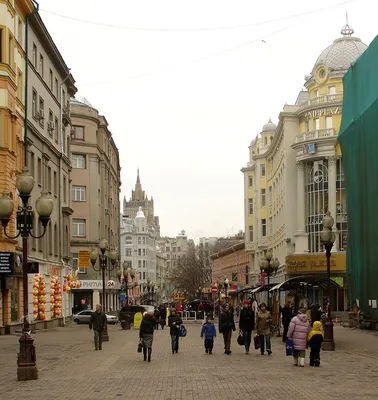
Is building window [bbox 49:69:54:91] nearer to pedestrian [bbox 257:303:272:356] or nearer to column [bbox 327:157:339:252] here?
column [bbox 327:157:339:252]

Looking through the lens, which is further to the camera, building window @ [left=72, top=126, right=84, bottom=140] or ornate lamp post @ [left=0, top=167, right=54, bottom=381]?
building window @ [left=72, top=126, right=84, bottom=140]

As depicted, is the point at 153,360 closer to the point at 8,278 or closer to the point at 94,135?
the point at 8,278

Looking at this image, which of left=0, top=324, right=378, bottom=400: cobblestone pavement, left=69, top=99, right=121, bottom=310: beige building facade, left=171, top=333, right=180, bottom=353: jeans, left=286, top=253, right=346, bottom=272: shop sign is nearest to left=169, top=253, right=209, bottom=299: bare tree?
left=69, top=99, right=121, bottom=310: beige building facade

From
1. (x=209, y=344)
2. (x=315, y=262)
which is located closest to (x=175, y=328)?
(x=209, y=344)

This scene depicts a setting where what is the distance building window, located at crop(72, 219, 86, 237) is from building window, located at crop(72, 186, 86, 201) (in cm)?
207

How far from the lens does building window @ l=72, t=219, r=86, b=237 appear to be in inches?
2899

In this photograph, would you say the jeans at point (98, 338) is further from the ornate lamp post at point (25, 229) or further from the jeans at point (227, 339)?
the ornate lamp post at point (25, 229)

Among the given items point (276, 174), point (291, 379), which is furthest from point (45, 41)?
point (276, 174)

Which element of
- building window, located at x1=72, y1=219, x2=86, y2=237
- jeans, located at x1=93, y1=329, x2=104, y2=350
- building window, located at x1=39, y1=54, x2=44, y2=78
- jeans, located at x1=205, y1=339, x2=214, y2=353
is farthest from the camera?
building window, located at x1=72, y1=219, x2=86, y2=237

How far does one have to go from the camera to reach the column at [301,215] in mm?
65500

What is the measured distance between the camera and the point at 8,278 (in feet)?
114

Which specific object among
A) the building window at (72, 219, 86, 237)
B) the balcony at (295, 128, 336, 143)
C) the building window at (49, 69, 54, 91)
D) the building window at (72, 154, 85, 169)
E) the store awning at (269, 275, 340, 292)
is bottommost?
the store awning at (269, 275, 340, 292)

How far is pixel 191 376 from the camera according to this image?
1742 centimetres

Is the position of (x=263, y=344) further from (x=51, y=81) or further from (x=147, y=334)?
(x=51, y=81)
